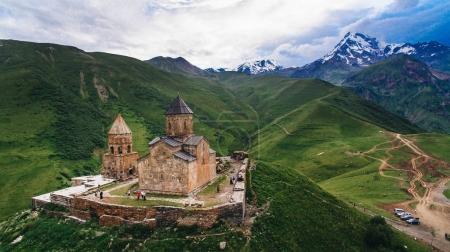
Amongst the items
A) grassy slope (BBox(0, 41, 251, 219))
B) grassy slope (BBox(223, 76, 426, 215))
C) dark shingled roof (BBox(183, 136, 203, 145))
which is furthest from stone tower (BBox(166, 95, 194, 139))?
grassy slope (BBox(0, 41, 251, 219))

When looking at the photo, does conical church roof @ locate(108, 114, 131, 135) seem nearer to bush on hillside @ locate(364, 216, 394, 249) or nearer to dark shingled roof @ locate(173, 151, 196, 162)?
dark shingled roof @ locate(173, 151, 196, 162)

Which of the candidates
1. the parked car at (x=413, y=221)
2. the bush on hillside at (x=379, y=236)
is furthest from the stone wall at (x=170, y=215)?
the parked car at (x=413, y=221)

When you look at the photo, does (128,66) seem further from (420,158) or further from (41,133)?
(420,158)

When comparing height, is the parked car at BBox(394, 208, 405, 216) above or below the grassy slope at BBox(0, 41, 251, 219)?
below

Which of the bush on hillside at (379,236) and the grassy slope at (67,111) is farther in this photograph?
the grassy slope at (67,111)

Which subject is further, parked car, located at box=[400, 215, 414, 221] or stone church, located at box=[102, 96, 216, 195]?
parked car, located at box=[400, 215, 414, 221]

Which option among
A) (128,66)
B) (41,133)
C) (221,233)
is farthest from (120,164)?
(128,66)

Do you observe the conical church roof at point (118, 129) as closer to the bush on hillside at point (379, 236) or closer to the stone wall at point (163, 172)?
the stone wall at point (163, 172)
